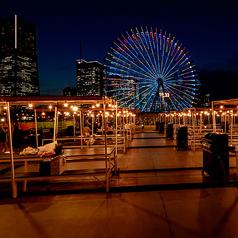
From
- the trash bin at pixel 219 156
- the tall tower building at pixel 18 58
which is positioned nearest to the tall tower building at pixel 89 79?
the tall tower building at pixel 18 58

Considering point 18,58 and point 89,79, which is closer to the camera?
point 18,58

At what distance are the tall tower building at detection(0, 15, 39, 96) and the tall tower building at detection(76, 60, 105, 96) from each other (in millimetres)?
29309

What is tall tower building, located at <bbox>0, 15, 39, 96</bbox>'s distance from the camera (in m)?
111

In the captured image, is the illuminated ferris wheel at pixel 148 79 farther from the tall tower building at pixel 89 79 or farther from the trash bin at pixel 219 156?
the tall tower building at pixel 89 79

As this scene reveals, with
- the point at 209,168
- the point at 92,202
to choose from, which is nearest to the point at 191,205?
the point at 209,168

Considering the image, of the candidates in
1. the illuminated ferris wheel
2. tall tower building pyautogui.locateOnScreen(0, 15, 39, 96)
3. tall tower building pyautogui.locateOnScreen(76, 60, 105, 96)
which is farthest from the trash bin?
tall tower building pyautogui.locateOnScreen(76, 60, 105, 96)

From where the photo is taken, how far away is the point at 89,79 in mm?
137875

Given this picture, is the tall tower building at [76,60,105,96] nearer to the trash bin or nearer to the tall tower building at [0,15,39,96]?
the tall tower building at [0,15,39,96]

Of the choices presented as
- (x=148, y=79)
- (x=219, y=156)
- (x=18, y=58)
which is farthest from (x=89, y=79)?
(x=219, y=156)

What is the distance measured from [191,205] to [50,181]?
3813mm

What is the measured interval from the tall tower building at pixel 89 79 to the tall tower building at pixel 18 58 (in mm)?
29309

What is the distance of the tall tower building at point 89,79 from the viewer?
446ft

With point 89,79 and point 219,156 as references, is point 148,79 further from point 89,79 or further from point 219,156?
point 89,79

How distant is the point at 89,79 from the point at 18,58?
46004mm
